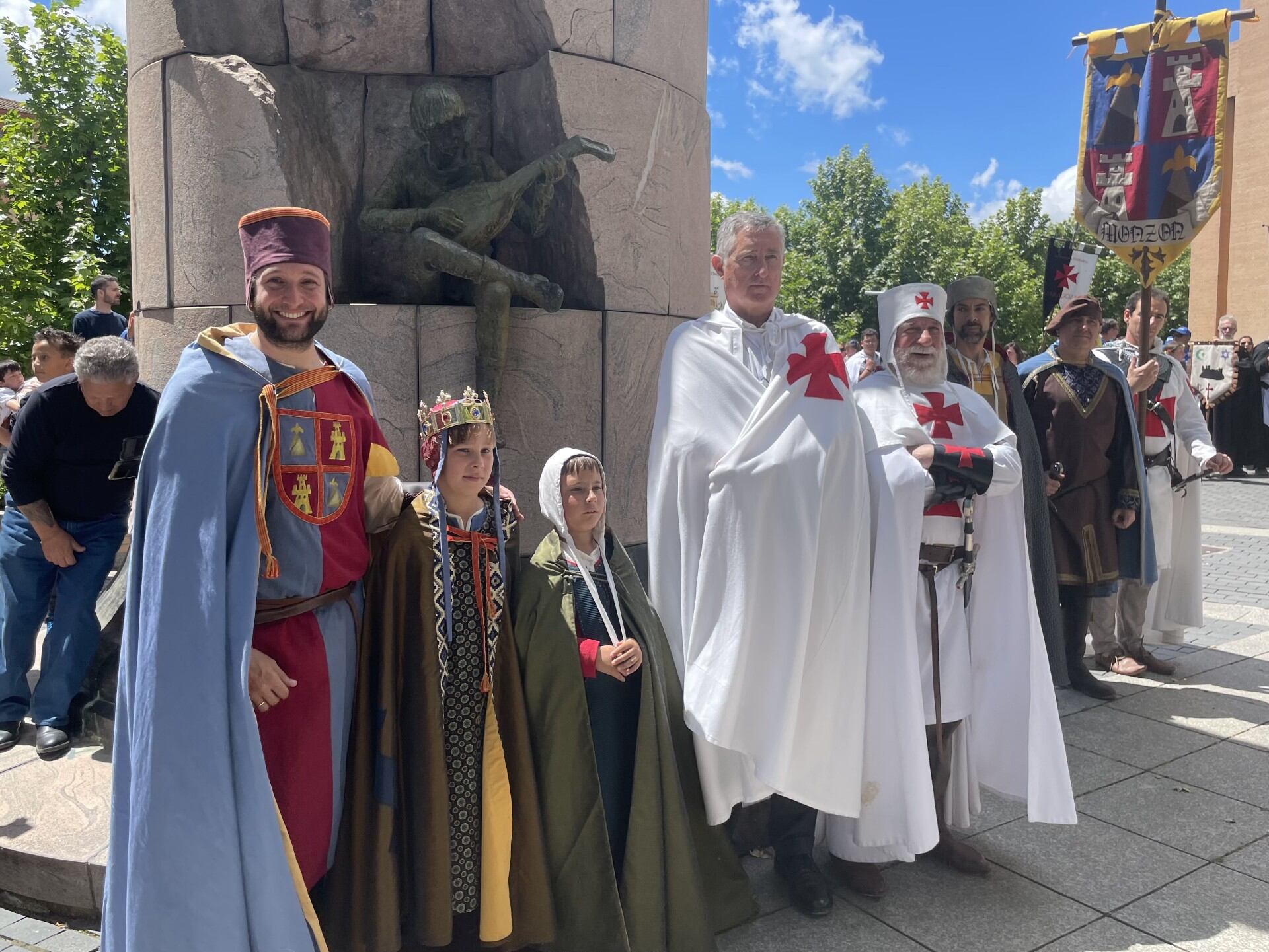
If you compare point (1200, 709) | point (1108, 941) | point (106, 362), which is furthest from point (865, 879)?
point (106, 362)


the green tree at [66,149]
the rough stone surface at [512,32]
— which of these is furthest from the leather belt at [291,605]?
the green tree at [66,149]

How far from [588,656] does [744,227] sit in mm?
1431

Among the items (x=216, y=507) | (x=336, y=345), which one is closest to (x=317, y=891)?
(x=216, y=507)

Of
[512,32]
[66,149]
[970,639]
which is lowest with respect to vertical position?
[970,639]

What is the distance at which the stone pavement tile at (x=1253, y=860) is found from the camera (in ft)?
11.0

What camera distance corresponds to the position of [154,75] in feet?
15.4

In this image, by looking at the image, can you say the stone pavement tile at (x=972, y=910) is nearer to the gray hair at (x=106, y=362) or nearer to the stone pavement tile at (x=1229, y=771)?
the stone pavement tile at (x=1229, y=771)

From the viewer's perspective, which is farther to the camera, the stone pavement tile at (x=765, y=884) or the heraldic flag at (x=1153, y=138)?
the heraldic flag at (x=1153, y=138)

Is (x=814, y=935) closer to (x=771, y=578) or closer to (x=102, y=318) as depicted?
(x=771, y=578)

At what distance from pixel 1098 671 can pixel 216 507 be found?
5.06 meters

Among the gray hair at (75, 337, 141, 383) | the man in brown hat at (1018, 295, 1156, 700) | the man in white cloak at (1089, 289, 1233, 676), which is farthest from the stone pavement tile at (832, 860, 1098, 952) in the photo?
the gray hair at (75, 337, 141, 383)

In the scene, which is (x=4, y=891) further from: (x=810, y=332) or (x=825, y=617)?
(x=810, y=332)

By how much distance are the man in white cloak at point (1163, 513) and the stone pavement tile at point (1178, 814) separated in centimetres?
153

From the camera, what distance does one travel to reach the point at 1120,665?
560cm
